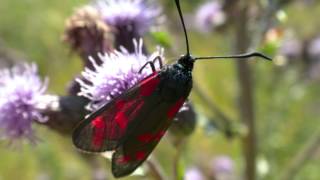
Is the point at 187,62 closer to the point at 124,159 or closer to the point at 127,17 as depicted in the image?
the point at 124,159


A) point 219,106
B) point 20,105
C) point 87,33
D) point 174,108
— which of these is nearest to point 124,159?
point 174,108

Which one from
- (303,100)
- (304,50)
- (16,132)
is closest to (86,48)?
(16,132)

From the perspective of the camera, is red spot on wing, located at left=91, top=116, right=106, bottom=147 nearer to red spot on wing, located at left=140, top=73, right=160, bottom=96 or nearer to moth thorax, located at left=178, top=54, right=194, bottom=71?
red spot on wing, located at left=140, top=73, right=160, bottom=96

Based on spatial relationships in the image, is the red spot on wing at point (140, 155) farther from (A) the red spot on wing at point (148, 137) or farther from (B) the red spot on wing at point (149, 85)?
A: (B) the red spot on wing at point (149, 85)

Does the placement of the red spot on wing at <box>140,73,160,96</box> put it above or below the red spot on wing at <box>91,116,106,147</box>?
above

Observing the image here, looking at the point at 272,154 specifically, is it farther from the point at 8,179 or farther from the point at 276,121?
the point at 8,179

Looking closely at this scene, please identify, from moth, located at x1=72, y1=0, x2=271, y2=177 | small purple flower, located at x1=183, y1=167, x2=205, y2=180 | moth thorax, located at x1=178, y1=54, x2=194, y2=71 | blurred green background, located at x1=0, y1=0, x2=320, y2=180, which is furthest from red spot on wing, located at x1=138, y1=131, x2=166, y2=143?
small purple flower, located at x1=183, y1=167, x2=205, y2=180

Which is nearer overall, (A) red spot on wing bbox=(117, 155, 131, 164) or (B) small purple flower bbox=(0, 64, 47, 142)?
(A) red spot on wing bbox=(117, 155, 131, 164)

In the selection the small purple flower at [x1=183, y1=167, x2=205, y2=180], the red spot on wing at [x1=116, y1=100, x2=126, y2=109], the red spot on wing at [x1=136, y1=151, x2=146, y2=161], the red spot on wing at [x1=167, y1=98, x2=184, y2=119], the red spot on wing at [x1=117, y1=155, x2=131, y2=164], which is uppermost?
the red spot on wing at [x1=116, y1=100, x2=126, y2=109]
